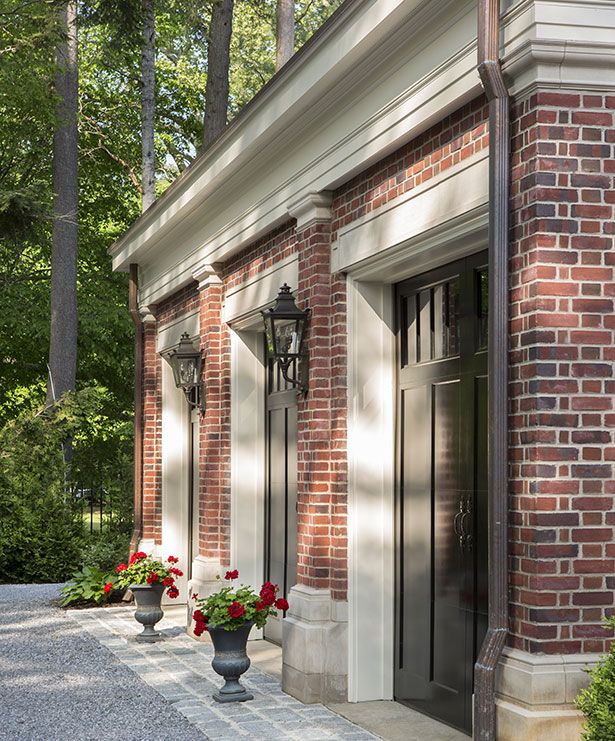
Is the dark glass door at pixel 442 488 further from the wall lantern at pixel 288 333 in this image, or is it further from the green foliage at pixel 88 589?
the green foliage at pixel 88 589

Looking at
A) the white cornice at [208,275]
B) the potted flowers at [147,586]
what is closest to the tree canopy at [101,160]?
the white cornice at [208,275]

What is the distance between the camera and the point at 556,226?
5.46m

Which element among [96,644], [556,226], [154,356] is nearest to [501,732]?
[556,226]

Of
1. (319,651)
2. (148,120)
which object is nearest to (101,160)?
(148,120)

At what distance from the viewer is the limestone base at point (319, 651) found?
8016mm

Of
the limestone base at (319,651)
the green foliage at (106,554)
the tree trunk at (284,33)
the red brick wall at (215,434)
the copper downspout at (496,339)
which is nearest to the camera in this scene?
the copper downspout at (496,339)

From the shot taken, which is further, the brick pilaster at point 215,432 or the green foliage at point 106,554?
the green foliage at point 106,554

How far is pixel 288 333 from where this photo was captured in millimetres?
8594

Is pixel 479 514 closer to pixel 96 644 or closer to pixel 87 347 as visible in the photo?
pixel 96 644

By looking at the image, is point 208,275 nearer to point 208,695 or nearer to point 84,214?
point 208,695

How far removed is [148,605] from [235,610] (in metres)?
3.10

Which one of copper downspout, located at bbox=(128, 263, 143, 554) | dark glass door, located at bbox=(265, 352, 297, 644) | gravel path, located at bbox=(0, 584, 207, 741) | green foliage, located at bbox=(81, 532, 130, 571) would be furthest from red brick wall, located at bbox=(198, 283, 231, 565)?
green foliage, located at bbox=(81, 532, 130, 571)

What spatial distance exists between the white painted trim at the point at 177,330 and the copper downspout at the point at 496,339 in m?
7.14

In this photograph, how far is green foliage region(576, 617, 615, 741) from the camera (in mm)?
4754
